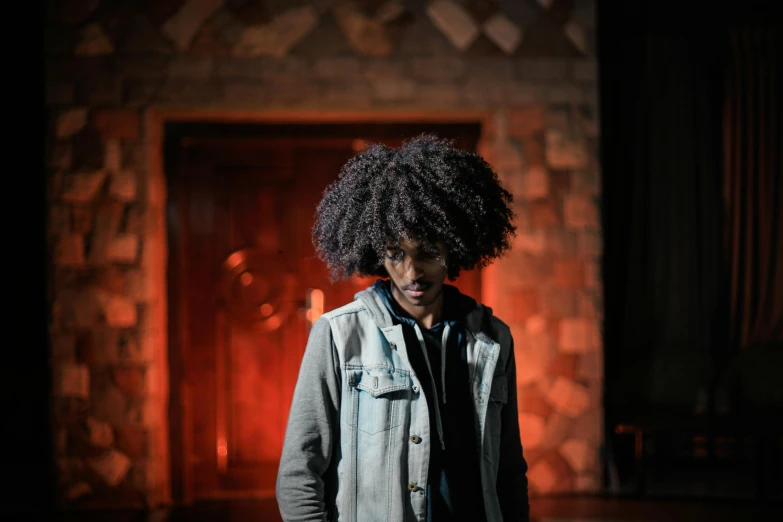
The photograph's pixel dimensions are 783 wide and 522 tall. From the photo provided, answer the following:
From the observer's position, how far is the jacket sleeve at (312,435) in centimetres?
123

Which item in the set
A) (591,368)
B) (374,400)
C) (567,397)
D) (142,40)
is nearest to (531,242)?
(591,368)

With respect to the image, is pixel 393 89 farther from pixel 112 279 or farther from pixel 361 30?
pixel 112 279

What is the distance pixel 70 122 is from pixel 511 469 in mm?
2921

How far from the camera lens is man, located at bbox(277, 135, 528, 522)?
4.19 feet

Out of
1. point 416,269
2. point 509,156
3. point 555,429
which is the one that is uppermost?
point 509,156

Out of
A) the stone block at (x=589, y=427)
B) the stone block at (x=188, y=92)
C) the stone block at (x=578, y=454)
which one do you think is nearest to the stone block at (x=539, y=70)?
the stone block at (x=188, y=92)

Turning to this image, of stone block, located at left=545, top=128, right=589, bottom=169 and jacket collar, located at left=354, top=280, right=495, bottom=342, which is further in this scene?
stone block, located at left=545, top=128, right=589, bottom=169

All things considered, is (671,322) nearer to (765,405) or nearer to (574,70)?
(765,405)

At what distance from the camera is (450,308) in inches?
56.7

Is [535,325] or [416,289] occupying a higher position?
[416,289]

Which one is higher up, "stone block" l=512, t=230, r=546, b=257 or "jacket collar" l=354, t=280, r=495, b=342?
"stone block" l=512, t=230, r=546, b=257

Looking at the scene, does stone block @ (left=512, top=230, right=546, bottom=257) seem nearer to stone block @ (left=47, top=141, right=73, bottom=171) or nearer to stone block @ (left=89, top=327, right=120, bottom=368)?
stone block @ (left=89, top=327, right=120, bottom=368)

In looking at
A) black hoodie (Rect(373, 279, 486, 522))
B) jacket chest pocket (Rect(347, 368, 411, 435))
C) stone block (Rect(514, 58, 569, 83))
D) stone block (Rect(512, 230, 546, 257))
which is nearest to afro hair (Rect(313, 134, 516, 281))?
black hoodie (Rect(373, 279, 486, 522))

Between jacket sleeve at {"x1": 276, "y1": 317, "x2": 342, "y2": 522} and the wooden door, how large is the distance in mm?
2086
